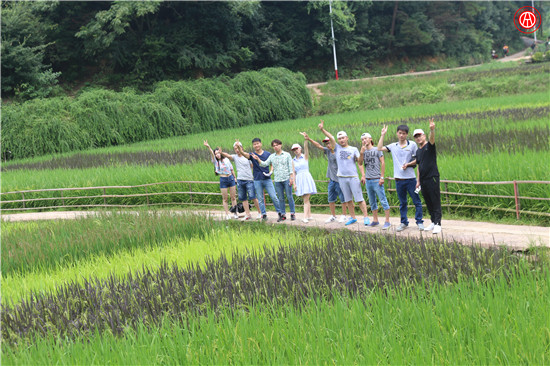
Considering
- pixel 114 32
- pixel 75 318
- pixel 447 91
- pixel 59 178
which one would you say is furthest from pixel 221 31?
pixel 75 318

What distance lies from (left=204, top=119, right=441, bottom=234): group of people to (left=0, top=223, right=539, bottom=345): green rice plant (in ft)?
6.59

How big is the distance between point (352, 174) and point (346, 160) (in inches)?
11.2

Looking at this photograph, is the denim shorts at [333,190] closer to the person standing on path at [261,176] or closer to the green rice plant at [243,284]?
the person standing on path at [261,176]

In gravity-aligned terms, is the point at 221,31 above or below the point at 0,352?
above

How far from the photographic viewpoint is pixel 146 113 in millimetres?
33094

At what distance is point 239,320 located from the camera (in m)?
4.93

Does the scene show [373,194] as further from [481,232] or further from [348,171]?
[481,232]

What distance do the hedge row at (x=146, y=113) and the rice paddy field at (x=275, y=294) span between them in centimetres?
1887

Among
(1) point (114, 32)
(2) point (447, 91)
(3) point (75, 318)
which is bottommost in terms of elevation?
(3) point (75, 318)

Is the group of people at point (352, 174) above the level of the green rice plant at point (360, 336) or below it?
above

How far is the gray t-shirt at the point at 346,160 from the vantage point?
10.5 m

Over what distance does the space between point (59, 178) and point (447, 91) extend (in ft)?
92.0

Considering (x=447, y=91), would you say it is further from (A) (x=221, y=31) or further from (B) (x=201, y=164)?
(B) (x=201, y=164)

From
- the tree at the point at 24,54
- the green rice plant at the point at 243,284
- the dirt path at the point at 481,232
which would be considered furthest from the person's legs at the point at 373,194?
the tree at the point at 24,54
